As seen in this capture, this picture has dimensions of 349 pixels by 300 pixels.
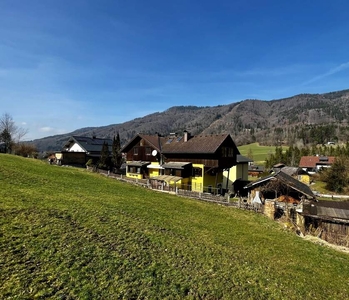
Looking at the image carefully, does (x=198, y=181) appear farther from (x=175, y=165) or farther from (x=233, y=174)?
(x=233, y=174)

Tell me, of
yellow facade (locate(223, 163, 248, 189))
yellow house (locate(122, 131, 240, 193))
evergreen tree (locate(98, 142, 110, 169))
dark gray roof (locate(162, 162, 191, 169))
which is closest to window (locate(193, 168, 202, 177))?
yellow house (locate(122, 131, 240, 193))

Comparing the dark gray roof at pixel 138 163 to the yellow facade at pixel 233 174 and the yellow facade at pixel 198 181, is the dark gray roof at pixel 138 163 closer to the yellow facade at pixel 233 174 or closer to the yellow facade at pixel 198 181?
the yellow facade at pixel 198 181

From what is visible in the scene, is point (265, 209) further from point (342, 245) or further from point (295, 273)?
point (295, 273)

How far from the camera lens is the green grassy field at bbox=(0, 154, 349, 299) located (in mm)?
7180

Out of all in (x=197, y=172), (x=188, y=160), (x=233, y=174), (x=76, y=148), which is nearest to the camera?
(x=197, y=172)

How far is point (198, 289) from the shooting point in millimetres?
7938

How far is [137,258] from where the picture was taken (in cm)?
912

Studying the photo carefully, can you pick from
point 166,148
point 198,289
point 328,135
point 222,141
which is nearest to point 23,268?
point 198,289

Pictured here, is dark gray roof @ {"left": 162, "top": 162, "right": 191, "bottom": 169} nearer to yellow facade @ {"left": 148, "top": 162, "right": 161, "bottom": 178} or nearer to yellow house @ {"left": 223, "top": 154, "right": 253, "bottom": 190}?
yellow facade @ {"left": 148, "top": 162, "right": 161, "bottom": 178}

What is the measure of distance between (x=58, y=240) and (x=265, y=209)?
769 inches

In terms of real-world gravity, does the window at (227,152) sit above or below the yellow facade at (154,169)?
above

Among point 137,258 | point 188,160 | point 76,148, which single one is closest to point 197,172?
point 188,160

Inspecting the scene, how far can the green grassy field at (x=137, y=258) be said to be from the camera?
7.18 m

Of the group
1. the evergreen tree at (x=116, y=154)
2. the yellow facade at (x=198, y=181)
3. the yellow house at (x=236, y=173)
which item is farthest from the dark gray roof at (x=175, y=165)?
the evergreen tree at (x=116, y=154)
